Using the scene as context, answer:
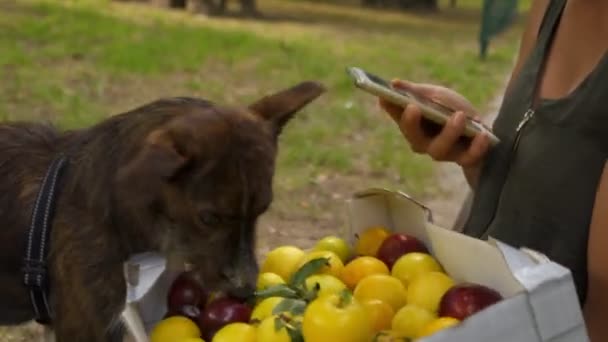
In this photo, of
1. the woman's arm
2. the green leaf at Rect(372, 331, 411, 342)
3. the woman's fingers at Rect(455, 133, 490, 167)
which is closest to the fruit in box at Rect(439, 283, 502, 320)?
the green leaf at Rect(372, 331, 411, 342)

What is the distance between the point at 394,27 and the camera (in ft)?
53.6

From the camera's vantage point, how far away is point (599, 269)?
2.74m

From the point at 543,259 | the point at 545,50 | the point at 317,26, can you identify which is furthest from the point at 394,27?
the point at 543,259

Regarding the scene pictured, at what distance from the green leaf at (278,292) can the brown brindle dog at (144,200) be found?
5 centimetres

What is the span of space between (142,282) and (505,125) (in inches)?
52.6

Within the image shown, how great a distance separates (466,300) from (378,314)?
26cm

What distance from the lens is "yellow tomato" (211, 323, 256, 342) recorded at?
2.39m

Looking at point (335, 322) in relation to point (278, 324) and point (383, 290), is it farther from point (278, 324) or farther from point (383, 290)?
point (383, 290)

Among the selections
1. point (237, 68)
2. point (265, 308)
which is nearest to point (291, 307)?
point (265, 308)

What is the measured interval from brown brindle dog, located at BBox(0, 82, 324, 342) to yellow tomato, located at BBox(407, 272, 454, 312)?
45cm

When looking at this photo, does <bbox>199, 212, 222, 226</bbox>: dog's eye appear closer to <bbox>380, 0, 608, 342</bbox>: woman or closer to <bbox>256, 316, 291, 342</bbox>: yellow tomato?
<bbox>256, 316, 291, 342</bbox>: yellow tomato

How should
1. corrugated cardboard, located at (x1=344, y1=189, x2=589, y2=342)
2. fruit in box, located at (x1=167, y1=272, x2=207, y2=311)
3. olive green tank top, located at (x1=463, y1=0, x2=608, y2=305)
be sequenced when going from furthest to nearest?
olive green tank top, located at (x1=463, y1=0, x2=608, y2=305)
fruit in box, located at (x1=167, y1=272, x2=207, y2=311)
corrugated cardboard, located at (x1=344, y1=189, x2=589, y2=342)

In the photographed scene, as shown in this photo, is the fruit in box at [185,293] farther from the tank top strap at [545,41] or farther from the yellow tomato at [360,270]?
the tank top strap at [545,41]

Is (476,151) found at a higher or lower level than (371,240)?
higher
